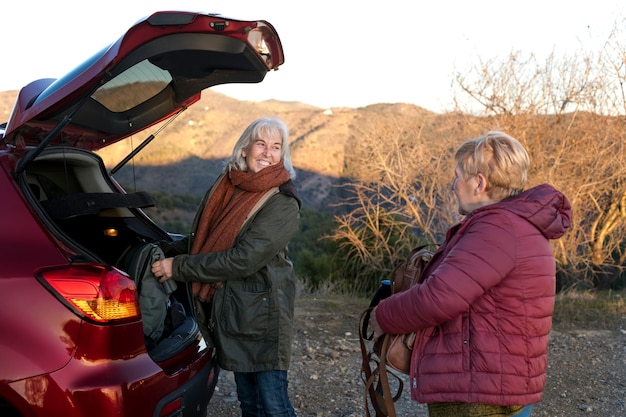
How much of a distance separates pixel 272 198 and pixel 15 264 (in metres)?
1.08

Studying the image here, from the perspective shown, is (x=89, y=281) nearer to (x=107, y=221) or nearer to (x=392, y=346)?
(x=392, y=346)

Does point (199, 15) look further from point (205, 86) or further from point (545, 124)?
point (545, 124)

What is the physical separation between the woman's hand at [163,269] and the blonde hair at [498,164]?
135cm

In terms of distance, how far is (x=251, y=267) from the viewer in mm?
2686

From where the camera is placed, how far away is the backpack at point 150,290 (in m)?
2.76

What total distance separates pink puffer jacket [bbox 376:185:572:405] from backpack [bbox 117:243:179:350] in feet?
4.04

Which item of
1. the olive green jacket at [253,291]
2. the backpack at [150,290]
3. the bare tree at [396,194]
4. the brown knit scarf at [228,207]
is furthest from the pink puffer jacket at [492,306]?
the bare tree at [396,194]

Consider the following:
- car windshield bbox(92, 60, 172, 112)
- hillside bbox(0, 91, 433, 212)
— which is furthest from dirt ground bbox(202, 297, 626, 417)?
hillside bbox(0, 91, 433, 212)

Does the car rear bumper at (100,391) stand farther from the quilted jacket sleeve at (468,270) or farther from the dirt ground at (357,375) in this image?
the dirt ground at (357,375)

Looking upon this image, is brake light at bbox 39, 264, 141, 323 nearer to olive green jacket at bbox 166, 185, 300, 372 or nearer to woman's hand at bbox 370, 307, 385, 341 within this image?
olive green jacket at bbox 166, 185, 300, 372

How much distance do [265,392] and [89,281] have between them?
0.99m

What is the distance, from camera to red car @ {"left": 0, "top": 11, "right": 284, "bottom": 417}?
216 centimetres

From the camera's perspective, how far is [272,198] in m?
2.80

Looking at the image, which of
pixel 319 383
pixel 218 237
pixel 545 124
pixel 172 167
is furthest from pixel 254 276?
pixel 172 167
